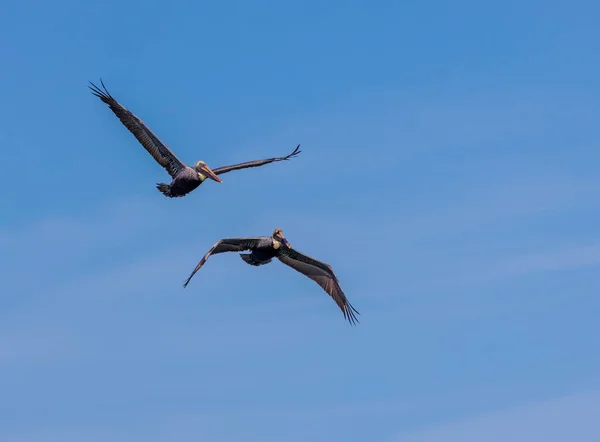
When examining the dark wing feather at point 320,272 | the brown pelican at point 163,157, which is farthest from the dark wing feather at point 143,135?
the dark wing feather at point 320,272

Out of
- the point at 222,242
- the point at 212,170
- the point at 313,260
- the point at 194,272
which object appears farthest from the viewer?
the point at 212,170

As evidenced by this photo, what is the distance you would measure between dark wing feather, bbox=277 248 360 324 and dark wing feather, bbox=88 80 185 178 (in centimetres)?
596

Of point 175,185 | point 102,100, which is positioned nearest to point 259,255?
point 175,185

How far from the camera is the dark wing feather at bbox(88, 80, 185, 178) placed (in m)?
39.7

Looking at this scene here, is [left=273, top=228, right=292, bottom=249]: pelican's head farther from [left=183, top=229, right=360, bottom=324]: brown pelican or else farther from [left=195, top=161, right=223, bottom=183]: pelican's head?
[left=195, top=161, right=223, bottom=183]: pelican's head

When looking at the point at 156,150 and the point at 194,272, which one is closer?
the point at 194,272

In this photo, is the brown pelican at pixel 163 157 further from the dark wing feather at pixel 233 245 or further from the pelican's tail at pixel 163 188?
the dark wing feather at pixel 233 245

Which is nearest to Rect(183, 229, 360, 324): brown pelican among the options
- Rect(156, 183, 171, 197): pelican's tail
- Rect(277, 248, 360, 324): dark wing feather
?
Rect(277, 248, 360, 324): dark wing feather

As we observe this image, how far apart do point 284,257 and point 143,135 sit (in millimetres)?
7936

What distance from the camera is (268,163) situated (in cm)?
4284

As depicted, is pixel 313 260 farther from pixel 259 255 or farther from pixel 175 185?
pixel 175 185

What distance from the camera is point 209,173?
41062 millimetres

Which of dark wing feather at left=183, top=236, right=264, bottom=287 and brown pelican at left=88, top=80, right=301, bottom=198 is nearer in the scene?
dark wing feather at left=183, top=236, right=264, bottom=287

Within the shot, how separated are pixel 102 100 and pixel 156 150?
125 inches
